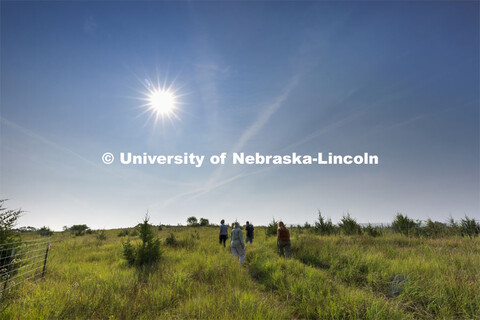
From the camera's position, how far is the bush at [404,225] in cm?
1741

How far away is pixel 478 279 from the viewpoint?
18.6 ft

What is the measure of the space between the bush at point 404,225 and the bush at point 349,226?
3073 mm

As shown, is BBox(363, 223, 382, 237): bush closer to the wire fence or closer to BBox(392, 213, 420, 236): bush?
BBox(392, 213, 420, 236): bush

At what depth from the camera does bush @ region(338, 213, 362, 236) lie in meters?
18.7

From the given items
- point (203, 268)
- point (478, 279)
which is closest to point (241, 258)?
point (203, 268)

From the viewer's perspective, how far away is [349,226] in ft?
63.1

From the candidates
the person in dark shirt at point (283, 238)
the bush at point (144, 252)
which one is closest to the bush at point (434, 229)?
the person in dark shirt at point (283, 238)

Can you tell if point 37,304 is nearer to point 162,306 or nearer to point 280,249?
point 162,306

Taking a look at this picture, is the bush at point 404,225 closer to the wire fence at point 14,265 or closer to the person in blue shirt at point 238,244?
the person in blue shirt at point 238,244

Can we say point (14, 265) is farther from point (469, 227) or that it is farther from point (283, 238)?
point (469, 227)

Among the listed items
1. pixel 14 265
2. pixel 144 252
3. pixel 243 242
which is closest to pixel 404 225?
pixel 243 242

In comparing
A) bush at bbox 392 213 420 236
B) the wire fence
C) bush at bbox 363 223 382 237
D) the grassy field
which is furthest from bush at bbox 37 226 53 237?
bush at bbox 392 213 420 236

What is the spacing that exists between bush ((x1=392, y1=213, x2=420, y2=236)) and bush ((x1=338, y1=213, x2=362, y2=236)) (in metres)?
3.07

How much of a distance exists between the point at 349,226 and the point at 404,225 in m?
4.50
